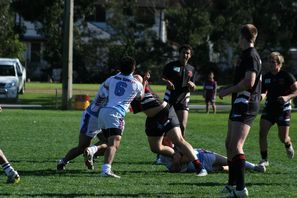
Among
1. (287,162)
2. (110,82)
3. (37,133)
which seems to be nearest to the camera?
(110,82)

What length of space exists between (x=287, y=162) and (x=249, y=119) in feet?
15.6

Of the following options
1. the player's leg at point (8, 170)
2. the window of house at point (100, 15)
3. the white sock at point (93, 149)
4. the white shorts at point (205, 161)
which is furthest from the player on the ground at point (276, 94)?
the window of house at point (100, 15)

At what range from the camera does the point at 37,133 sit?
18641 millimetres

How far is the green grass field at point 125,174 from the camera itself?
9211 mm

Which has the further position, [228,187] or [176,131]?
[176,131]

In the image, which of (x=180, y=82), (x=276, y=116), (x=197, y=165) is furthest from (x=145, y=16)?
(x=197, y=165)

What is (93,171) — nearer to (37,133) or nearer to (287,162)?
(287,162)

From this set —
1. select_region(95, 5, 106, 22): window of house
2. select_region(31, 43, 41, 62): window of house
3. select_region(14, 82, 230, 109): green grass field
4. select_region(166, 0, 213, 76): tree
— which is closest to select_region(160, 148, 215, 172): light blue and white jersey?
select_region(14, 82, 230, 109): green grass field

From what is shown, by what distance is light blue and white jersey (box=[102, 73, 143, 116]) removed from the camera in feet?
34.4

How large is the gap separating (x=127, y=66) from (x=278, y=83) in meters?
2.90

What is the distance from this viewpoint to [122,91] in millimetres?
10477

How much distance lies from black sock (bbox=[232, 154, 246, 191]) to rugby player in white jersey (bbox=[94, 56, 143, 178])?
233 centimetres

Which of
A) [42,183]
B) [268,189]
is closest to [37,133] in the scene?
[42,183]

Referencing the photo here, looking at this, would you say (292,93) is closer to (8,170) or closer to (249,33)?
(249,33)
